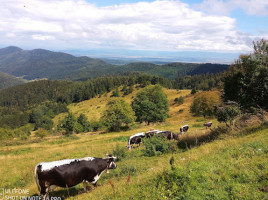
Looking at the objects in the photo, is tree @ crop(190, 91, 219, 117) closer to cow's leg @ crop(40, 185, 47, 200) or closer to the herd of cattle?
the herd of cattle

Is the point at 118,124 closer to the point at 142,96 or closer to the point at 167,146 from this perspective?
the point at 142,96

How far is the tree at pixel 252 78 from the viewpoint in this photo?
504 inches

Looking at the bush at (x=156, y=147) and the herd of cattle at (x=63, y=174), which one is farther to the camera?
the bush at (x=156, y=147)

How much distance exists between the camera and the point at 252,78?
13133mm

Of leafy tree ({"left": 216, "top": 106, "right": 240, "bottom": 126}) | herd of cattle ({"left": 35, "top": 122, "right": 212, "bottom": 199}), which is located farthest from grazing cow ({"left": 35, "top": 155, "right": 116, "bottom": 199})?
leafy tree ({"left": 216, "top": 106, "right": 240, "bottom": 126})

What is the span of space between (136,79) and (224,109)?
499ft

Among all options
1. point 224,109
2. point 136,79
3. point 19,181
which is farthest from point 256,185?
point 136,79

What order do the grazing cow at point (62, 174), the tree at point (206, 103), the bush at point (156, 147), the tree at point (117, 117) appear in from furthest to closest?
the tree at point (206, 103) < the tree at point (117, 117) < the bush at point (156, 147) < the grazing cow at point (62, 174)

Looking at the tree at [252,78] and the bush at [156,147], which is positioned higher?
the tree at [252,78]

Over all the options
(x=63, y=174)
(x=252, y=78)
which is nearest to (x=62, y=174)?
(x=63, y=174)

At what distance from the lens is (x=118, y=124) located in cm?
3922

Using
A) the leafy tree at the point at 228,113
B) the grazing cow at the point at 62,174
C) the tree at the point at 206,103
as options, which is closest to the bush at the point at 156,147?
the leafy tree at the point at 228,113

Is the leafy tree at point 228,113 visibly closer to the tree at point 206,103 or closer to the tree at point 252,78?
the tree at point 252,78

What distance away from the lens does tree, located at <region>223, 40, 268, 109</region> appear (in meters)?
12.8
